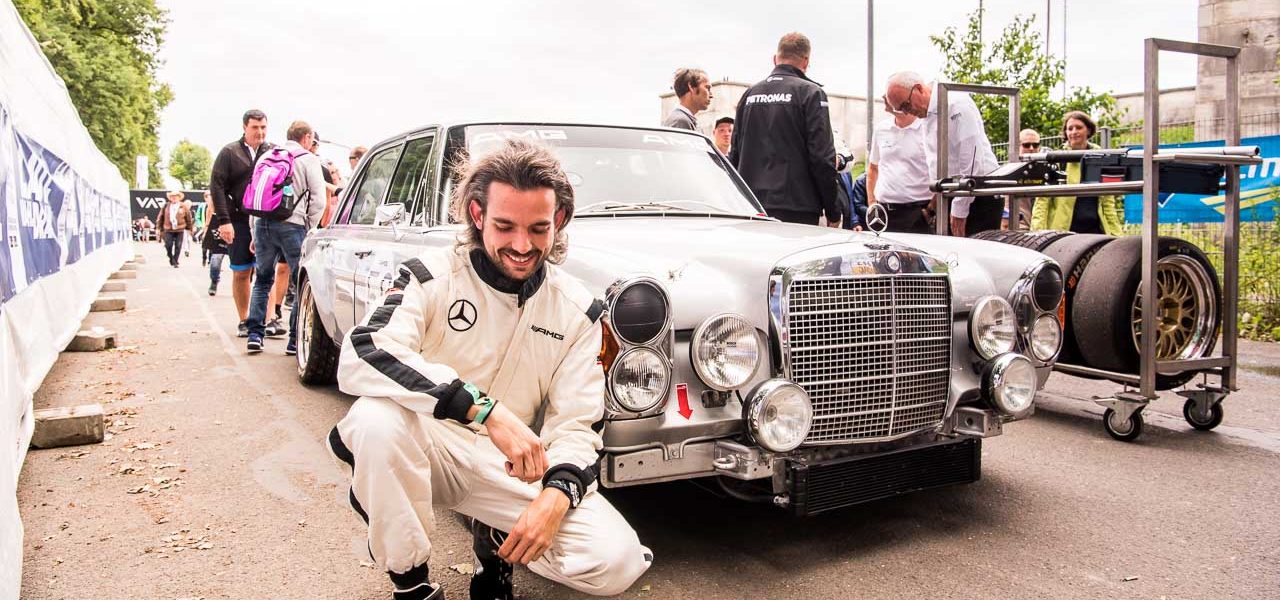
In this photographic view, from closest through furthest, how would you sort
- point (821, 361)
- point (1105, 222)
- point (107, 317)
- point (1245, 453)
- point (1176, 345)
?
point (821, 361), point (1245, 453), point (1176, 345), point (1105, 222), point (107, 317)

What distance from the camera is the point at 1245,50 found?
15.2m

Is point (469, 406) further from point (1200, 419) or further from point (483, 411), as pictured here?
point (1200, 419)

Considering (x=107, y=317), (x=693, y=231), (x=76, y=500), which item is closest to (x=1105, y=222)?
(x=693, y=231)

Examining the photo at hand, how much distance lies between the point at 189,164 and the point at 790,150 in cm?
16277

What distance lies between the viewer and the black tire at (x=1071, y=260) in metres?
5.26

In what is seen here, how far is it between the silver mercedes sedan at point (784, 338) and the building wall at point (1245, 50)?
44.3ft

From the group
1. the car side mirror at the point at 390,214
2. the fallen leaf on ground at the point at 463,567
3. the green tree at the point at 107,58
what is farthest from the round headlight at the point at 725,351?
the green tree at the point at 107,58

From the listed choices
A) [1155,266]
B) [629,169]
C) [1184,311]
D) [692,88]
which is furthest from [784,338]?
[692,88]

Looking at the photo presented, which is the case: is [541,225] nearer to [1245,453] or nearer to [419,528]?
[419,528]

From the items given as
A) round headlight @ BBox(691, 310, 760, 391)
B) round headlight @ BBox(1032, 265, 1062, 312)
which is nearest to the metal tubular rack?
round headlight @ BBox(1032, 265, 1062, 312)

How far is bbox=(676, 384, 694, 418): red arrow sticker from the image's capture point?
9.91ft

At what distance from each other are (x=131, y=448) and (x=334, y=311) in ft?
4.14

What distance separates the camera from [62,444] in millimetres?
4867

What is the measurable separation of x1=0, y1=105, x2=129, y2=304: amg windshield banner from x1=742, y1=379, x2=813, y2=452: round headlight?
12.2 feet
